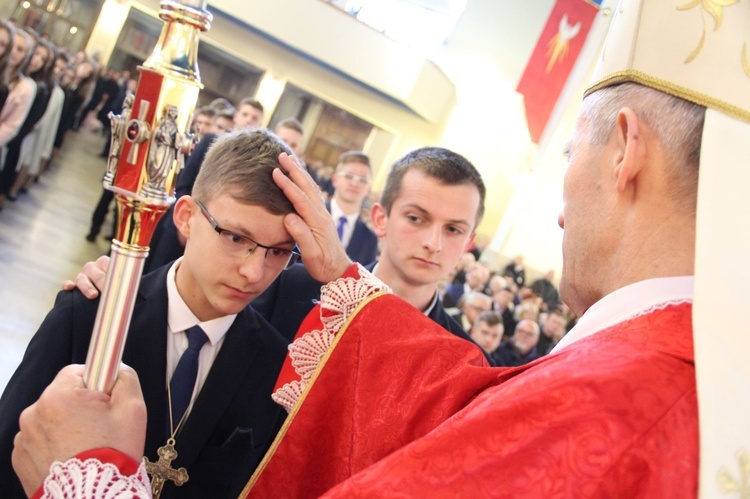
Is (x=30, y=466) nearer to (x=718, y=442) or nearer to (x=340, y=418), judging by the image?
(x=340, y=418)

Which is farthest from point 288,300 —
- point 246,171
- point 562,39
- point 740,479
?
point 562,39

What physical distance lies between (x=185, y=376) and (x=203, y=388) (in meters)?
0.06

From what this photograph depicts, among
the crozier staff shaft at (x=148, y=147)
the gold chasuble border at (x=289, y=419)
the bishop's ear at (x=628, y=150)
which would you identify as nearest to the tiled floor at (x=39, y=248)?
the gold chasuble border at (x=289, y=419)

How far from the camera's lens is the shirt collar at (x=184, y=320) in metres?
1.93

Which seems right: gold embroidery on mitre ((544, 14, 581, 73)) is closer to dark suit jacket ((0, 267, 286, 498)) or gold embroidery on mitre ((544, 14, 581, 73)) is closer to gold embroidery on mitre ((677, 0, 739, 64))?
dark suit jacket ((0, 267, 286, 498))

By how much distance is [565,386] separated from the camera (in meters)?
1.14

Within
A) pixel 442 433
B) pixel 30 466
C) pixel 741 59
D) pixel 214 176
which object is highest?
pixel 741 59

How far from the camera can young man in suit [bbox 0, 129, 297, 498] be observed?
1.79 meters

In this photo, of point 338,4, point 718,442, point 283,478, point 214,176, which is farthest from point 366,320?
point 338,4

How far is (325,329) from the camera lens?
5.48ft

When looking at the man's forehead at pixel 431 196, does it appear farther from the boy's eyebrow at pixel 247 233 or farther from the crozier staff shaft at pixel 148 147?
the crozier staff shaft at pixel 148 147

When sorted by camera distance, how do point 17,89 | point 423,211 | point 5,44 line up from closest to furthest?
point 423,211 → point 5,44 → point 17,89

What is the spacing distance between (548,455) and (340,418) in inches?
23.7

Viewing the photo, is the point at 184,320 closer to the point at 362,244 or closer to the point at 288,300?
the point at 288,300
